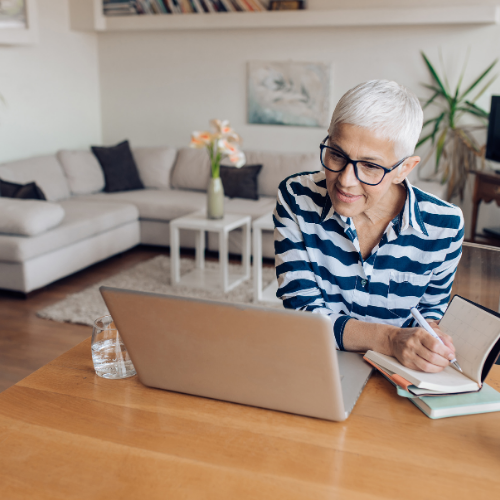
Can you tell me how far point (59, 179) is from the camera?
4609 millimetres

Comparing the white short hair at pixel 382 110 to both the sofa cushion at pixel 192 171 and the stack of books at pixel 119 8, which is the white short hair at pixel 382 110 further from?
the stack of books at pixel 119 8

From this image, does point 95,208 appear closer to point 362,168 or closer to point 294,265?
point 294,265

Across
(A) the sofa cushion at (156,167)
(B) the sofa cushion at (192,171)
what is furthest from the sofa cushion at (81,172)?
A: (B) the sofa cushion at (192,171)

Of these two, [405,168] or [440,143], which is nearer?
[405,168]

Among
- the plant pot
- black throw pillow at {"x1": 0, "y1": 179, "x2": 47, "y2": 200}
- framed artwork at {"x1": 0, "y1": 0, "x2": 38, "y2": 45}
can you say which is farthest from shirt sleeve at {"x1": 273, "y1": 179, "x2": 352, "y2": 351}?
framed artwork at {"x1": 0, "y1": 0, "x2": 38, "y2": 45}

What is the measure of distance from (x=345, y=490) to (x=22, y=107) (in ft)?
15.4

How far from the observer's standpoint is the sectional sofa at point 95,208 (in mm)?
3359

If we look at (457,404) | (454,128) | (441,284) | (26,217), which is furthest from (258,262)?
(457,404)

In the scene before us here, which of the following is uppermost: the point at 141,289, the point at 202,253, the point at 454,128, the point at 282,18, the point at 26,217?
the point at 282,18

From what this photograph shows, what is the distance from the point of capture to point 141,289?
3652 millimetres

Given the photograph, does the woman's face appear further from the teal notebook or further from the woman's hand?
the teal notebook

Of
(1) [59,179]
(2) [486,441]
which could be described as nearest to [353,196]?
(2) [486,441]

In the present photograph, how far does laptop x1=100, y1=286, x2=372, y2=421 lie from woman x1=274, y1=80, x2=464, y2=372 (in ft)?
0.89

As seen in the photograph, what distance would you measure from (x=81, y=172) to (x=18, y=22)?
1.25m
